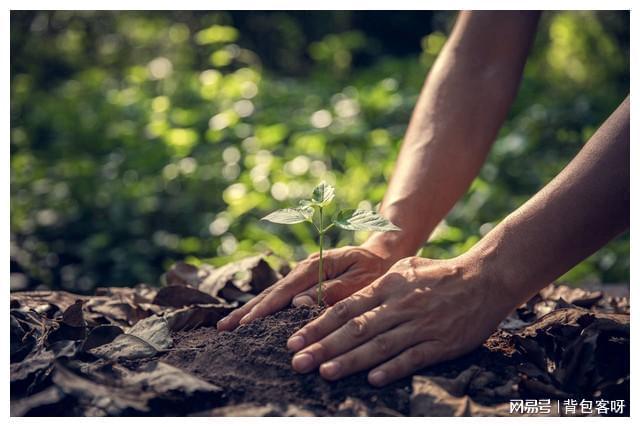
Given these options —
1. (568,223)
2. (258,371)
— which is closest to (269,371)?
(258,371)

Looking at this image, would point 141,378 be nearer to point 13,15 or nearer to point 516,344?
point 516,344

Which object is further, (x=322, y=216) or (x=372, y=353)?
(x=322, y=216)

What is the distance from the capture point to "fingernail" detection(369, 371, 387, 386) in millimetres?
1641

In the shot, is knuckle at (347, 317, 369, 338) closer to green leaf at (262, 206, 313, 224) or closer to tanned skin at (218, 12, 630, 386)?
tanned skin at (218, 12, 630, 386)

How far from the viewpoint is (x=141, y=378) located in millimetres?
1672

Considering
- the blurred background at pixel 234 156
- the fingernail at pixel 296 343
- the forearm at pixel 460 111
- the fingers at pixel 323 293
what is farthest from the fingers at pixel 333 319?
the blurred background at pixel 234 156

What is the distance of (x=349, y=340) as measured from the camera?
66.1 inches

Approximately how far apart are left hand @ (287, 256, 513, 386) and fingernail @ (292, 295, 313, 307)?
22cm

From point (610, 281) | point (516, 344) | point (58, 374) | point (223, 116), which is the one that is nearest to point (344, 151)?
point (223, 116)

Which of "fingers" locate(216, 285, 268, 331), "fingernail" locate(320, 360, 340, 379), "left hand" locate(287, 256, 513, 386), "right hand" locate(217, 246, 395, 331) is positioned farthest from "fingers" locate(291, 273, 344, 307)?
"fingernail" locate(320, 360, 340, 379)

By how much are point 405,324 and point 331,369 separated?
205 mm

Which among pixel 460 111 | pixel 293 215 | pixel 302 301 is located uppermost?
pixel 460 111

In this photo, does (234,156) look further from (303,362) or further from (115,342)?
(303,362)

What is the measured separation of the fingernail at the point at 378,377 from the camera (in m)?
1.64
